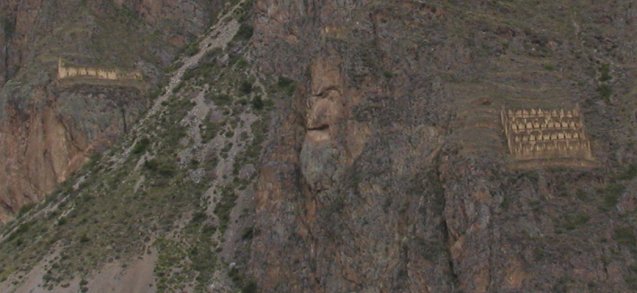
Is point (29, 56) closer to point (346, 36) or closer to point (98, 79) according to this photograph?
point (98, 79)

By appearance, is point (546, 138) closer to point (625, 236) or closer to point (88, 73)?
point (625, 236)

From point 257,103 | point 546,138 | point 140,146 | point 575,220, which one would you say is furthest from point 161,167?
point 575,220

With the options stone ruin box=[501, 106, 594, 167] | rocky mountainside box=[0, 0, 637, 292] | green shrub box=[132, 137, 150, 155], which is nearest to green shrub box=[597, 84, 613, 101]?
rocky mountainside box=[0, 0, 637, 292]

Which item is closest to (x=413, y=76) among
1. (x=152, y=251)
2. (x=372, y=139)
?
(x=372, y=139)

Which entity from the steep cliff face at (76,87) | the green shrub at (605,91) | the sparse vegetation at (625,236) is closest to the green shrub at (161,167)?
the steep cliff face at (76,87)

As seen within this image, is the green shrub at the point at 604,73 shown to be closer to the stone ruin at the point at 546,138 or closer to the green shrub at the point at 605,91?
the green shrub at the point at 605,91

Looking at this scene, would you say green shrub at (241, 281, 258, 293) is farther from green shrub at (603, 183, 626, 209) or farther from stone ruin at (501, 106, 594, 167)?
green shrub at (603, 183, 626, 209)
